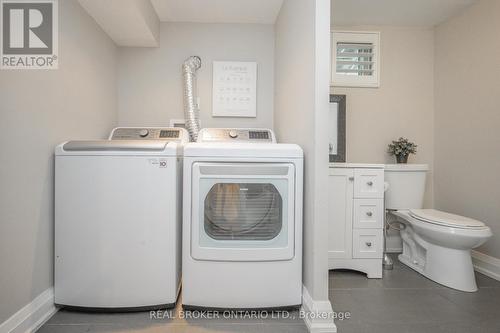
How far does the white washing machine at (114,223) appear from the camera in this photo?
1.33 metres

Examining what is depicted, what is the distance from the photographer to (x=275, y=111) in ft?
7.20

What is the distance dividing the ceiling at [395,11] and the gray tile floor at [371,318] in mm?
2280

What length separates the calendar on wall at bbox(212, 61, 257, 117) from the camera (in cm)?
221

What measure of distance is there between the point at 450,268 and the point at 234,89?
220cm

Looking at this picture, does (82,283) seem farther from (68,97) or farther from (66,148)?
(68,97)

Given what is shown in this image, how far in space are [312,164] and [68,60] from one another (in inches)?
63.7

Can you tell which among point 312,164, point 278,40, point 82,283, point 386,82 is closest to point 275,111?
point 278,40

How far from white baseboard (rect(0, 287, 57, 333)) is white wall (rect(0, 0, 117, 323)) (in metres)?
0.03

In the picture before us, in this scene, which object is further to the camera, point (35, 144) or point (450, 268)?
point (450, 268)

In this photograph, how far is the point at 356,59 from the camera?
233cm

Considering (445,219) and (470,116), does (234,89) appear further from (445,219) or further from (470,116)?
(470,116)

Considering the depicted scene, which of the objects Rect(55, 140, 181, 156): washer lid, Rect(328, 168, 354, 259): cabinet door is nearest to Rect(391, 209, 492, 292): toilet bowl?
Rect(328, 168, 354, 259): cabinet door

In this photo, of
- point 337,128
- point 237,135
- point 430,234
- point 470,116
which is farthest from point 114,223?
point 470,116

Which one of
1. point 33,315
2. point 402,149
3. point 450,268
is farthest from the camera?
point 402,149
